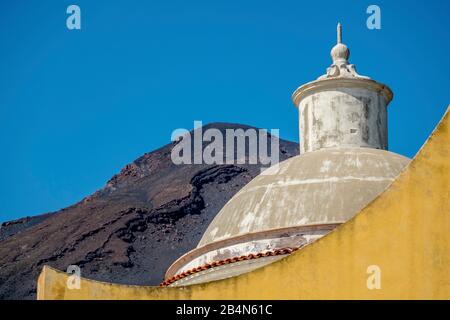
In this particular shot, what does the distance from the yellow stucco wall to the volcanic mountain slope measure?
75003mm

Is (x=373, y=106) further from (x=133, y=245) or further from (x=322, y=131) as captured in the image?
(x=133, y=245)

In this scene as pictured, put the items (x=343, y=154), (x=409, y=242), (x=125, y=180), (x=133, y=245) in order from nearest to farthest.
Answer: (x=409, y=242) → (x=343, y=154) → (x=133, y=245) → (x=125, y=180)

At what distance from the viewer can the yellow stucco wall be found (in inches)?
A: 424

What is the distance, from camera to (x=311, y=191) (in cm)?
1741

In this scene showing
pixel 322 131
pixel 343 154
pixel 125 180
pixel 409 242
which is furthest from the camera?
pixel 125 180

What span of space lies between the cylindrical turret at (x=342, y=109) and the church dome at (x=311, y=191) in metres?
0.75

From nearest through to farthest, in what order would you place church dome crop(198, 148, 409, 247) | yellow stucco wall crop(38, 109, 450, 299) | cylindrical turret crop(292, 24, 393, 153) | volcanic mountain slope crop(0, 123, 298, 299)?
yellow stucco wall crop(38, 109, 450, 299) < church dome crop(198, 148, 409, 247) < cylindrical turret crop(292, 24, 393, 153) < volcanic mountain slope crop(0, 123, 298, 299)

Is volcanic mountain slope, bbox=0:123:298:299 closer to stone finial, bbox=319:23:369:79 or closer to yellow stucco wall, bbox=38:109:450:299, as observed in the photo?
stone finial, bbox=319:23:369:79

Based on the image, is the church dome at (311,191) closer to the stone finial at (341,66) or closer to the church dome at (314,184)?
the church dome at (314,184)

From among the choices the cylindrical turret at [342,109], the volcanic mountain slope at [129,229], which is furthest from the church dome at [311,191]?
the volcanic mountain slope at [129,229]

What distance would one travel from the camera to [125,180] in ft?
385

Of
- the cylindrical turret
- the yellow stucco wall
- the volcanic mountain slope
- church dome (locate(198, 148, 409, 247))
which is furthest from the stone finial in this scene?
the volcanic mountain slope

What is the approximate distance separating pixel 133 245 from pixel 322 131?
257 ft

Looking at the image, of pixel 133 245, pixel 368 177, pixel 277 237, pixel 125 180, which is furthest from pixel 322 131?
pixel 125 180
